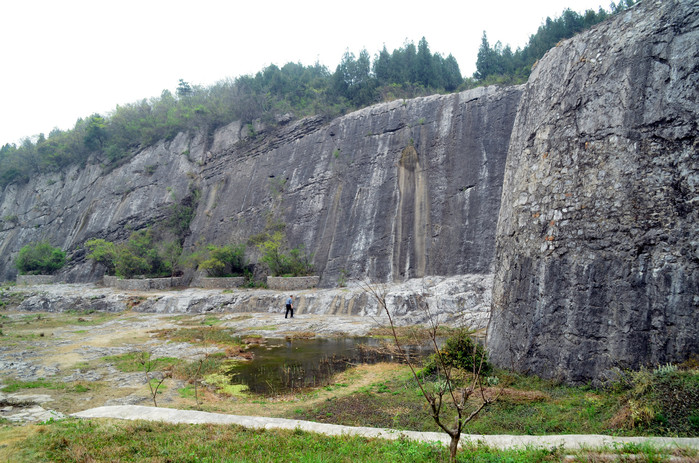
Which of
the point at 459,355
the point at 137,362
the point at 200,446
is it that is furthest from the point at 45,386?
the point at 459,355

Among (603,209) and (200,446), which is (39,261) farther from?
(603,209)

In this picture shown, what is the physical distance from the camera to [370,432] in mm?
6172

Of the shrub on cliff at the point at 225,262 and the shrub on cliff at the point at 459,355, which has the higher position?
the shrub on cliff at the point at 225,262

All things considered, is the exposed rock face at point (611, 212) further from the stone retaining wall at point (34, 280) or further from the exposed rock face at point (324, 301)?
the stone retaining wall at point (34, 280)

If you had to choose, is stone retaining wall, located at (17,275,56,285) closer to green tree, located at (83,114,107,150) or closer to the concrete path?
green tree, located at (83,114,107,150)

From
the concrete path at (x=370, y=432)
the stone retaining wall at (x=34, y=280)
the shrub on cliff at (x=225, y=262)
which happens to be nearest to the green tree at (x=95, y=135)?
the stone retaining wall at (x=34, y=280)

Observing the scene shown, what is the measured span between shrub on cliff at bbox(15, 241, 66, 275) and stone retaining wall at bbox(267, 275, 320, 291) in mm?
27984

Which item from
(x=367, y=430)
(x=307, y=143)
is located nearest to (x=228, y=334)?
(x=367, y=430)

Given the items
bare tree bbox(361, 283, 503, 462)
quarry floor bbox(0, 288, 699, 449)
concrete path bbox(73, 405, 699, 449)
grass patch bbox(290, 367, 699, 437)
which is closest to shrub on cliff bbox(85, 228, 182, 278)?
quarry floor bbox(0, 288, 699, 449)

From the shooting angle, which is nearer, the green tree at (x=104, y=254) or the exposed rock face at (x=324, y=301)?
the exposed rock face at (x=324, y=301)

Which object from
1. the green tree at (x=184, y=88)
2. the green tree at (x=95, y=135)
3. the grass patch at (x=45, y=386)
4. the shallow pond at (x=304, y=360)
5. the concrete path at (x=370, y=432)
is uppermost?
the green tree at (x=184, y=88)

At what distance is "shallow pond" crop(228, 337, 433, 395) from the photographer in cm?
1071

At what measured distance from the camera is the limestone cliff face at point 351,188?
2356cm

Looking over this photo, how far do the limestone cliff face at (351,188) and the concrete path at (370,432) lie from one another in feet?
53.1
